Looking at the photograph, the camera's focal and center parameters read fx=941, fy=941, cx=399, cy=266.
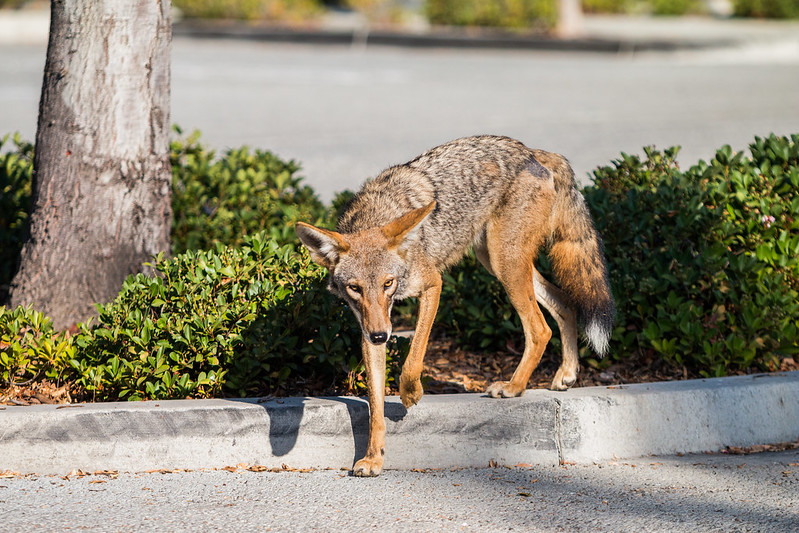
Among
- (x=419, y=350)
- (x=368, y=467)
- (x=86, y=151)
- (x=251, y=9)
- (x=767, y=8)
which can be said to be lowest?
(x=368, y=467)

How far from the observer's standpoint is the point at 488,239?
5.32 metres

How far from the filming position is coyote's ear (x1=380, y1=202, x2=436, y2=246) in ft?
15.2

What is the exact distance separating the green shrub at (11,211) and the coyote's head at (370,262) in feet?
10.3

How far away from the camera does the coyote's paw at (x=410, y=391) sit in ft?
15.3

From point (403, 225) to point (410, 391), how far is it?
2.72ft

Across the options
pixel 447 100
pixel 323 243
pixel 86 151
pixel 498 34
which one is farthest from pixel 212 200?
pixel 498 34

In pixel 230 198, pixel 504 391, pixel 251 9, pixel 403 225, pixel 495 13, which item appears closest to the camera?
pixel 403 225

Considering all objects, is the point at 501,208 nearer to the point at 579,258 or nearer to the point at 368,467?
the point at 579,258

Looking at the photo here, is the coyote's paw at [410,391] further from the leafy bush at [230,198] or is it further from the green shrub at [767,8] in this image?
the green shrub at [767,8]

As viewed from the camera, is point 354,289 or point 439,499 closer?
point 439,499

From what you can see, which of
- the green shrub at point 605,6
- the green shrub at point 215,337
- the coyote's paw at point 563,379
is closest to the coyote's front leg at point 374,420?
the green shrub at point 215,337

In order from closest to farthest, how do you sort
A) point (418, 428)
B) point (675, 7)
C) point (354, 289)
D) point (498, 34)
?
point (354, 289) → point (418, 428) → point (498, 34) → point (675, 7)

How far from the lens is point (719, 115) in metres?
14.8

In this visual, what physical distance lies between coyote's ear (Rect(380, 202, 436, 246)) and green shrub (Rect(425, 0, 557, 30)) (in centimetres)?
2253
